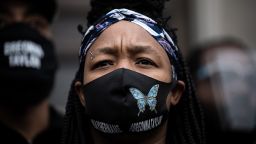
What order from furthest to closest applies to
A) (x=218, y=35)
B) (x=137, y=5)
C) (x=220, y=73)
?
1. (x=218, y=35)
2. (x=220, y=73)
3. (x=137, y=5)

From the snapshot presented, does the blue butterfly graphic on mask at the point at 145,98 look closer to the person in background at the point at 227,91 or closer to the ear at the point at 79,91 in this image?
the ear at the point at 79,91

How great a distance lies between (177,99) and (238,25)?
A: 5855 millimetres

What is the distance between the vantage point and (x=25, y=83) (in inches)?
249

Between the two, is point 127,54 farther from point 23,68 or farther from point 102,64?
point 23,68

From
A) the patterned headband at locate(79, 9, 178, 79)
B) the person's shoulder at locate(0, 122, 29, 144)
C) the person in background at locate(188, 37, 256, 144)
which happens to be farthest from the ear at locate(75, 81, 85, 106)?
the person in background at locate(188, 37, 256, 144)

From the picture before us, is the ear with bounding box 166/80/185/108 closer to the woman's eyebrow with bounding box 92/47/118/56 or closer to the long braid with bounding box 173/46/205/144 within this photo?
the long braid with bounding box 173/46/205/144

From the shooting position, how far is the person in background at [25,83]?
632cm

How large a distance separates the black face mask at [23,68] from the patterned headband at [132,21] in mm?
847

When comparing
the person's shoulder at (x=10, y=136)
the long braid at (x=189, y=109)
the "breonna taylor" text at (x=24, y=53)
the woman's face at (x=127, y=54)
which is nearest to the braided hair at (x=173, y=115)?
the long braid at (x=189, y=109)

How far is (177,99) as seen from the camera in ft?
18.3

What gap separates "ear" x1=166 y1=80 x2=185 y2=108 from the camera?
5514 millimetres

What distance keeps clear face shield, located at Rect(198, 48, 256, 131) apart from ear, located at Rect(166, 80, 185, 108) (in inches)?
80.5

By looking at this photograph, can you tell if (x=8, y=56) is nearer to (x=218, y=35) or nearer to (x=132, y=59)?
(x=132, y=59)

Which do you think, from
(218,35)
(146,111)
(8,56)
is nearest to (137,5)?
(146,111)
